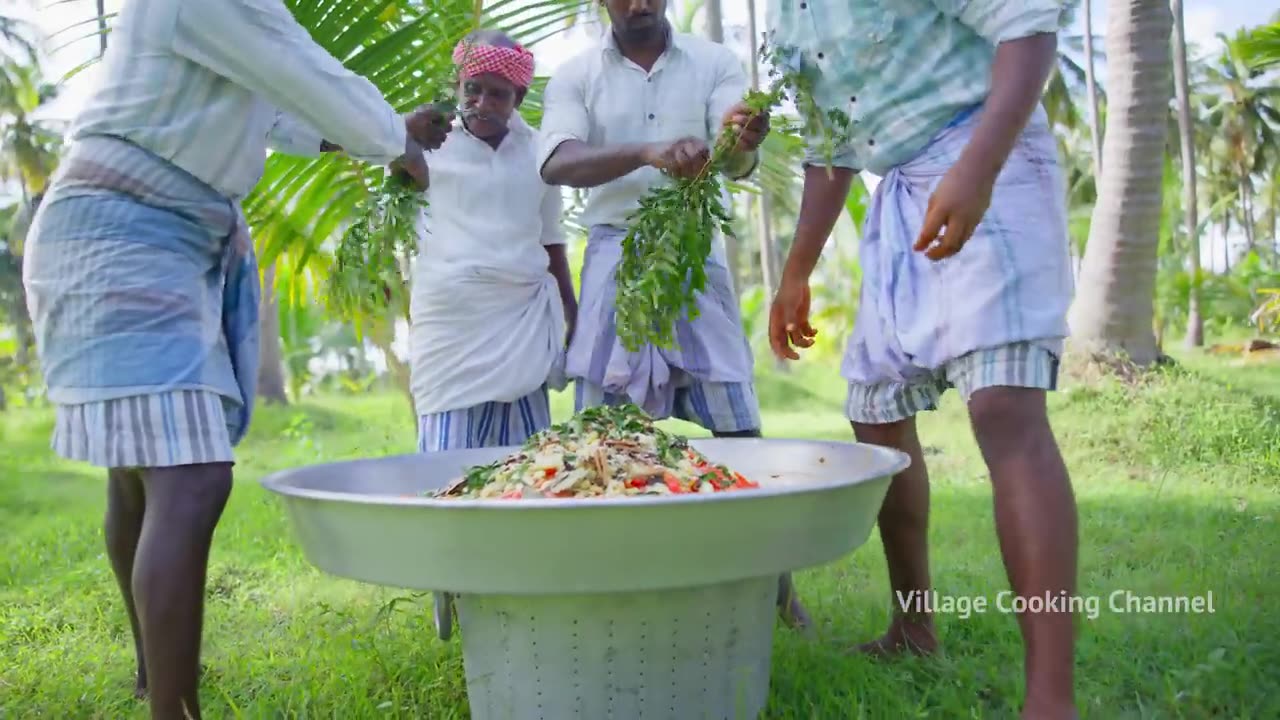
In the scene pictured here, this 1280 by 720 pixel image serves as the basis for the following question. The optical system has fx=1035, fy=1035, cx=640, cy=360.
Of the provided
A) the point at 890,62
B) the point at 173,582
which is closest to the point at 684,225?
the point at 890,62

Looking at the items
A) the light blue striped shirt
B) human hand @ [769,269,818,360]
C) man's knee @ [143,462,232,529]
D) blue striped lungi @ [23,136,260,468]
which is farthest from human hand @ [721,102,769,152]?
man's knee @ [143,462,232,529]

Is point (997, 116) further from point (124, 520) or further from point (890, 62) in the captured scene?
point (124, 520)

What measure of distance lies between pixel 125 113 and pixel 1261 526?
4.12 m

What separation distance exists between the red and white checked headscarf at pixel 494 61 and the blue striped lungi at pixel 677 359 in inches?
21.7

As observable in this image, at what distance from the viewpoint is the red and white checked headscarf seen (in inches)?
118

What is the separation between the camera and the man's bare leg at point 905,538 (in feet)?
8.09

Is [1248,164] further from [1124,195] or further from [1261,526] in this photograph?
[1261,526]

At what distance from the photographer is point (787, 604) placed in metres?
2.96

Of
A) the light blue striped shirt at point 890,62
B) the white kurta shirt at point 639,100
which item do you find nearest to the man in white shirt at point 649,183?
the white kurta shirt at point 639,100

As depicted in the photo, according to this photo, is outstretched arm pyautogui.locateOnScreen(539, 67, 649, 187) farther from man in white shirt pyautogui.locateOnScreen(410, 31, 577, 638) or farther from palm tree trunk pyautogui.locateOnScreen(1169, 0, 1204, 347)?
palm tree trunk pyautogui.locateOnScreen(1169, 0, 1204, 347)

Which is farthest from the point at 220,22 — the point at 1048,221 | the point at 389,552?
the point at 1048,221

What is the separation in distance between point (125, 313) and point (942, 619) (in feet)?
7.12

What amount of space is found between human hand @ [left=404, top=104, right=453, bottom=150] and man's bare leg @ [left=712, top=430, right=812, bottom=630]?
1.11m

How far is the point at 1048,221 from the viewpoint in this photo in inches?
79.0
